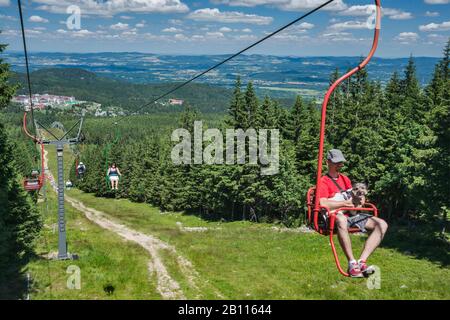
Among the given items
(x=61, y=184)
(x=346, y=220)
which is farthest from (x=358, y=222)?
(x=61, y=184)

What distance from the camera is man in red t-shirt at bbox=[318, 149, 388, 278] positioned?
861 centimetres

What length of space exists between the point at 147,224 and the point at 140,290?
89.8ft

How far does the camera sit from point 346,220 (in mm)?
8711

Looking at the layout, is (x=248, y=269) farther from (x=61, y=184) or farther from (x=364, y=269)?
(x=364, y=269)

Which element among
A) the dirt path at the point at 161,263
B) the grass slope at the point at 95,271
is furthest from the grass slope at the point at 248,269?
the dirt path at the point at 161,263

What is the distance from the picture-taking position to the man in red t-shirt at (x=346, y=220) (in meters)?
8.61

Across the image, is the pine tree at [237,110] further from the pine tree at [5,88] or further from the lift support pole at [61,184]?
the pine tree at [5,88]

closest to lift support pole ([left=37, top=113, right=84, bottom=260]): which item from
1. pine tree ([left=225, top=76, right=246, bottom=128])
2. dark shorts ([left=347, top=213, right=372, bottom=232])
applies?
dark shorts ([left=347, top=213, right=372, bottom=232])

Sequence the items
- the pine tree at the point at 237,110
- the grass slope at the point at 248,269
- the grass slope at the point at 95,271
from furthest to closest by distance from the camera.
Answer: the pine tree at the point at 237,110
the grass slope at the point at 248,269
the grass slope at the point at 95,271

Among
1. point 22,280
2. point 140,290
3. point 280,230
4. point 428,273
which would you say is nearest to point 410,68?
point 280,230

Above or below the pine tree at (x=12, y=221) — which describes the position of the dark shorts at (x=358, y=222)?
above

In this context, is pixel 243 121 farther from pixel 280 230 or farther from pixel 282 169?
pixel 280 230
